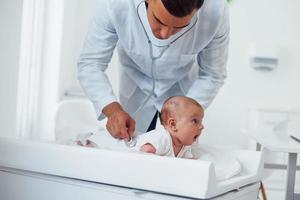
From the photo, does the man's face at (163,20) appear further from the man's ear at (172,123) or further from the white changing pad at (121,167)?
the white changing pad at (121,167)

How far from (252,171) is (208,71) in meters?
0.40

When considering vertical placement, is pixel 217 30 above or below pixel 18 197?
above

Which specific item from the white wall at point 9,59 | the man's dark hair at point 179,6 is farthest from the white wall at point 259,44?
the man's dark hair at point 179,6

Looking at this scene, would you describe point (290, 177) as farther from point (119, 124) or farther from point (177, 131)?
point (119, 124)

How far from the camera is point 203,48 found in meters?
1.41

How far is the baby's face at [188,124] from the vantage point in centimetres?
130

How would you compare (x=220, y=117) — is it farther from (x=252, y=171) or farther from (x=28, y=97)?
(x=252, y=171)

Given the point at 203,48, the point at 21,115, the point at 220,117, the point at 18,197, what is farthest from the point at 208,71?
the point at 220,117

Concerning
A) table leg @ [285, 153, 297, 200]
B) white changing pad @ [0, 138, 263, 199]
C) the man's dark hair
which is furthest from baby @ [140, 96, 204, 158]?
table leg @ [285, 153, 297, 200]

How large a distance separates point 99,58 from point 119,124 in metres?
0.28

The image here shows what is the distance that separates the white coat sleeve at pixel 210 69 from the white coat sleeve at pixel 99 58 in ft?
0.98

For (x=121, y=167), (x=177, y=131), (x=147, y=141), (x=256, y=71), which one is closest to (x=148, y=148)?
(x=147, y=141)

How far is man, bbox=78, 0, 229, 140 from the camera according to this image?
1.25 meters

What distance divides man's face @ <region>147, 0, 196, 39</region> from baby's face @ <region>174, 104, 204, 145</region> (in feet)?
0.81
